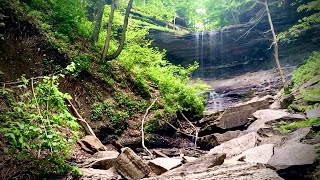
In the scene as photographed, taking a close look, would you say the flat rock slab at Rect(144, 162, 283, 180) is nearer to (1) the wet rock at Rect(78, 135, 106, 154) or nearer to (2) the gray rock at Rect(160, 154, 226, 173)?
(2) the gray rock at Rect(160, 154, 226, 173)

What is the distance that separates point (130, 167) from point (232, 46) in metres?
26.8

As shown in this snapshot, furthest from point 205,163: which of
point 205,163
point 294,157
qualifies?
point 294,157

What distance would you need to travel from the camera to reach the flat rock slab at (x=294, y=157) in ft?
12.4

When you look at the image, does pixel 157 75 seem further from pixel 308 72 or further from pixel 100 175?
pixel 100 175

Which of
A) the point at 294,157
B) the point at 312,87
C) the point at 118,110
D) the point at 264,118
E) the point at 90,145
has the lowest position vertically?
the point at 90,145

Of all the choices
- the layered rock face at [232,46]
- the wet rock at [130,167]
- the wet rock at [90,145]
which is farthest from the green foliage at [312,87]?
the layered rock face at [232,46]

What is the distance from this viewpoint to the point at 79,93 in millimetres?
11273

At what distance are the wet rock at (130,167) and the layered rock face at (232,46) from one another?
2373cm

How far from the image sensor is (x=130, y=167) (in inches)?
231

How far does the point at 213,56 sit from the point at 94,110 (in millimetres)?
22405

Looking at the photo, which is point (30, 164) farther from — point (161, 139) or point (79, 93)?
point (161, 139)

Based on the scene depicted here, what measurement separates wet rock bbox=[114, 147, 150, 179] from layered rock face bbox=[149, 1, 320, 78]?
23.7 metres

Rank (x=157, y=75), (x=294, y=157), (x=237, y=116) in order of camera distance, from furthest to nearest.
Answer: (x=157, y=75), (x=237, y=116), (x=294, y=157)

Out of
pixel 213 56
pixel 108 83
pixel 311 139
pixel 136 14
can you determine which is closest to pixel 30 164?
pixel 311 139
